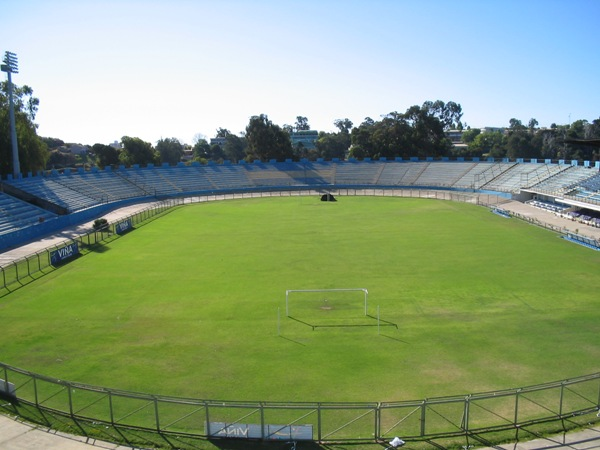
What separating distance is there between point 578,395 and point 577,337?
5.39 m

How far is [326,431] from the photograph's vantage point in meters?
14.1

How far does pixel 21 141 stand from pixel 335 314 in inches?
2289

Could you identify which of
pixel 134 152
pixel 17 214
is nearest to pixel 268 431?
pixel 17 214

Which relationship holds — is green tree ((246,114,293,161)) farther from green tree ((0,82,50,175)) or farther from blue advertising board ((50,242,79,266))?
blue advertising board ((50,242,79,266))

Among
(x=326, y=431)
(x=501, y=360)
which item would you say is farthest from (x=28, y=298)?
(x=501, y=360)

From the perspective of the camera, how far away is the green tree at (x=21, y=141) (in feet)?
202

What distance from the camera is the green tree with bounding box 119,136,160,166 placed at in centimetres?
10100

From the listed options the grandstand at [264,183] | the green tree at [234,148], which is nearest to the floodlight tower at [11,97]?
the grandstand at [264,183]

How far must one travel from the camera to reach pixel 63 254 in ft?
112

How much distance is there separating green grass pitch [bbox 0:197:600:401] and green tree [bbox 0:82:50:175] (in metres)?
32.3

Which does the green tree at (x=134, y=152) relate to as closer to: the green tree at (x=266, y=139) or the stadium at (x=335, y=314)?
the green tree at (x=266, y=139)

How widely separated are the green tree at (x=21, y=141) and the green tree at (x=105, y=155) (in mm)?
30339

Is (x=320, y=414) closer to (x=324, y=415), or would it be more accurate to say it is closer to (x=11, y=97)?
(x=324, y=415)

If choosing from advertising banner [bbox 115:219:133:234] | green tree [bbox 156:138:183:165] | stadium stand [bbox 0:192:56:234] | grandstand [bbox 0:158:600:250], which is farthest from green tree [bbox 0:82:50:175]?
green tree [bbox 156:138:183:165]
